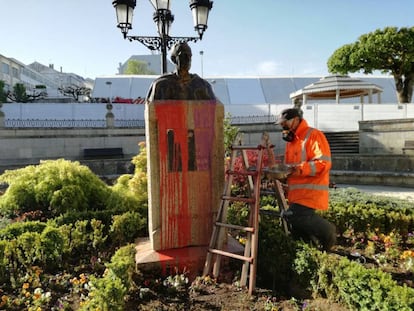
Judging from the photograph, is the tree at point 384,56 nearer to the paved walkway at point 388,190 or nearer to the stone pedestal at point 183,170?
the paved walkway at point 388,190

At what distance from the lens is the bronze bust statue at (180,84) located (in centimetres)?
396

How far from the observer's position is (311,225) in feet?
12.0

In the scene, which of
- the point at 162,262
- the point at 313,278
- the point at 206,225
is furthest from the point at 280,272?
the point at 162,262

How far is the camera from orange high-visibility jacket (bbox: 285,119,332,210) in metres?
3.37

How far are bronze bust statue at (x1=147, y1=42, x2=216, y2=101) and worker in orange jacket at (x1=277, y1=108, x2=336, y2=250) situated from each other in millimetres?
1075

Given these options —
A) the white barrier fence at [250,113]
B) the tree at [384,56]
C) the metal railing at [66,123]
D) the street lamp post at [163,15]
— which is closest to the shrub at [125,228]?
the street lamp post at [163,15]

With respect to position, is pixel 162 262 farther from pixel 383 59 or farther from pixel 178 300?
pixel 383 59

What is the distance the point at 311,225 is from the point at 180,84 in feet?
7.35

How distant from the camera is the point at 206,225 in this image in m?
4.22

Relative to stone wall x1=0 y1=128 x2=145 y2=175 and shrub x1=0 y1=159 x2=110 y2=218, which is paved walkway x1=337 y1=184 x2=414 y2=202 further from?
stone wall x1=0 y1=128 x2=145 y2=175

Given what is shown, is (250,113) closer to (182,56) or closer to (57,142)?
(57,142)

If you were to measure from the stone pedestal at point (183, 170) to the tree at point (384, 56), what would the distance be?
18.9 meters

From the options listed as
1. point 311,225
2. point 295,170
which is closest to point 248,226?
point 311,225

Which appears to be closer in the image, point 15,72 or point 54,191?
point 54,191
